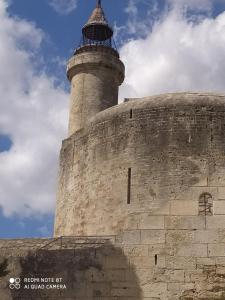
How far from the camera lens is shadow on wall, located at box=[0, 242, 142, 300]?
1293 cm

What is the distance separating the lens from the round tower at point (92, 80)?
2238 cm

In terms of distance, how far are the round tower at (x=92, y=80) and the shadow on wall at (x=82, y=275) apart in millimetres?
8953

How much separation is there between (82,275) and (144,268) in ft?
4.14

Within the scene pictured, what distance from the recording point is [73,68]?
75.9ft

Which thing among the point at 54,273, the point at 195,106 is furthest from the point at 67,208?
the point at 54,273

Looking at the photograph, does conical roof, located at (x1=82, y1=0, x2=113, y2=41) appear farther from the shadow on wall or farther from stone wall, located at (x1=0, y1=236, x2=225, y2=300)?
stone wall, located at (x1=0, y1=236, x2=225, y2=300)

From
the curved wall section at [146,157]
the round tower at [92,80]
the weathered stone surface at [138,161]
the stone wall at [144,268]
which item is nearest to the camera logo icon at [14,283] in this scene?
the stone wall at [144,268]

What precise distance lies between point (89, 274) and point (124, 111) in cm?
663

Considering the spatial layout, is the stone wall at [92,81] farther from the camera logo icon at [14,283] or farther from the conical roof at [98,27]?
the camera logo icon at [14,283]

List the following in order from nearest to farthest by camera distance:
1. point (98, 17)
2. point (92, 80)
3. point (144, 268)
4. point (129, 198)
Result: point (144, 268) < point (129, 198) < point (92, 80) < point (98, 17)

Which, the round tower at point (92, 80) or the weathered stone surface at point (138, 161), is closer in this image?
the weathered stone surface at point (138, 161)

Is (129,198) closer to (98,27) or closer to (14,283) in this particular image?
(14,283)

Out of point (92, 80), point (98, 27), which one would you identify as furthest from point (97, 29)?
point (92, 80)

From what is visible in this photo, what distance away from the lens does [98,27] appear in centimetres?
2570
